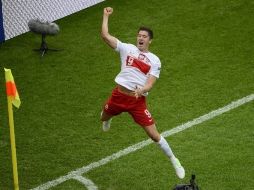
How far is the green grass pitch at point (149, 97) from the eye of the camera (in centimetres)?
1049

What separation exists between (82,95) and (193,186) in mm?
4212

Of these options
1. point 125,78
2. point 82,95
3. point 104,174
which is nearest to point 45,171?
point 104,174

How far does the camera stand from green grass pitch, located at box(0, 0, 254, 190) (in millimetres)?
10492

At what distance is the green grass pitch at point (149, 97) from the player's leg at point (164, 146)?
0.19m

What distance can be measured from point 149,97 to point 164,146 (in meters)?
2.87

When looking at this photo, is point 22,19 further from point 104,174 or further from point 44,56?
point 104,174

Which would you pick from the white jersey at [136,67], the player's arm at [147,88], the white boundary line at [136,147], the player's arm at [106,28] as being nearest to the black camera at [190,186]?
the player's arm at [147,88]

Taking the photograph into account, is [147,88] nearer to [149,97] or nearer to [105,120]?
[105,120]

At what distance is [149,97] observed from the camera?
12805mm

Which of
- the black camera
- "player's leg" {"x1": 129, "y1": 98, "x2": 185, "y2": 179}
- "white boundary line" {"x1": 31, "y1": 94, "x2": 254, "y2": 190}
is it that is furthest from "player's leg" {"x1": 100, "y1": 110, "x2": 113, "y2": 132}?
the black camera

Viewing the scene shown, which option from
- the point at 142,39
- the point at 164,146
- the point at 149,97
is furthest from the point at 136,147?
the point at 142,39

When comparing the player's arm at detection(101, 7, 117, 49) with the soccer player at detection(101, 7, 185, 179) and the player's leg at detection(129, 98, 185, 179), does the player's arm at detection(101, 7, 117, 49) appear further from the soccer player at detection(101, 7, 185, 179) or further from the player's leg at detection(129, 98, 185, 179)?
the player's leg at detection(129, 98, 185, 179)

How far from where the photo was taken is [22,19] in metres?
15.5

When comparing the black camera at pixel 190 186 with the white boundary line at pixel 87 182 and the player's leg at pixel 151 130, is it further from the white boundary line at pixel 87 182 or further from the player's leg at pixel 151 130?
the white boundary line at pixel 87 182
